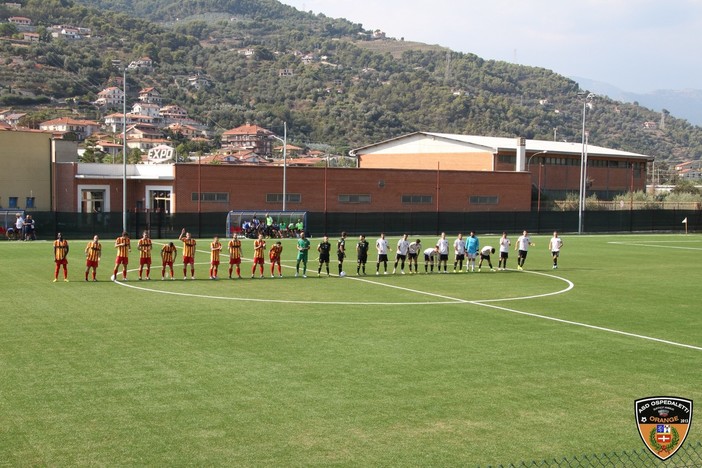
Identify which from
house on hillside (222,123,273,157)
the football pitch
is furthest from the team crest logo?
house on hillside (222,123,273,157)

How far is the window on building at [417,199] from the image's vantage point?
7331 cm

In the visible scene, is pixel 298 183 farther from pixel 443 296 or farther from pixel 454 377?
pixel 454 377

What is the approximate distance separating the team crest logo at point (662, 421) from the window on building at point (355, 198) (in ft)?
209

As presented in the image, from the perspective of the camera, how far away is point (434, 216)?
67062 mm

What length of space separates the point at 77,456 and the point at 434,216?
5728 cm

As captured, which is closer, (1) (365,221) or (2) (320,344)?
(2) (320,344)

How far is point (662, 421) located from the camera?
7344 mm

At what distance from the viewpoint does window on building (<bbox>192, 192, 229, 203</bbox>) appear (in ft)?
215

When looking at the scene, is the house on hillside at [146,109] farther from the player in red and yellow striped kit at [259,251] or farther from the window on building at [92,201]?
the player in red and yellow striped kit at [259,251]

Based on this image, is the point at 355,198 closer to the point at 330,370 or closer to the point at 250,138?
the point at 330,370

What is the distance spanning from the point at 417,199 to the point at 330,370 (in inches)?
2307

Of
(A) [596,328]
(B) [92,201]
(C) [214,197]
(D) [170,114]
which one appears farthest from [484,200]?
(D) [170,114]

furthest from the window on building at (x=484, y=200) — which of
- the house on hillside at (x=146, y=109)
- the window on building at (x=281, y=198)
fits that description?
the house on hillside at (x=146, y=109)

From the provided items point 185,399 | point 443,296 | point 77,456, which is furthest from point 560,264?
point 77,456
